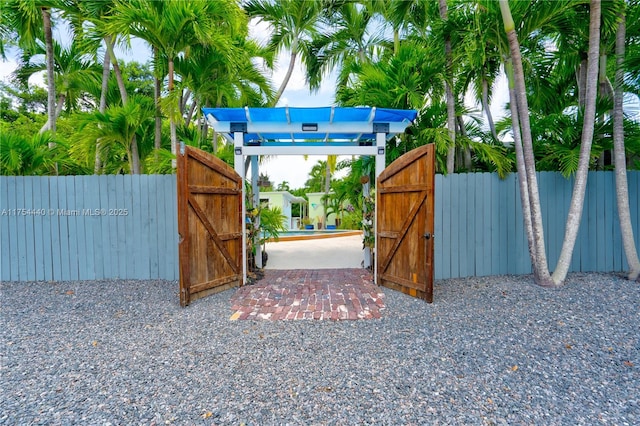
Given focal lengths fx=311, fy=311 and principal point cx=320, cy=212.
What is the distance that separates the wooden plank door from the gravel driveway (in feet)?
1.59

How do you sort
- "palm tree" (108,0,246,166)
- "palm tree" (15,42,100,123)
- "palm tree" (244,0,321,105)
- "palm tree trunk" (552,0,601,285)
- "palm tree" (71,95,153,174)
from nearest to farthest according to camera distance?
1. "palm tree trunk" (552,0,601,285)
2. "palm tree" (108,0,246,166)
3. "palm tree" (71,95,153,174)
4. "palm tree" (15,42,100,123)
5. "palm tree" (244,0,321,105)

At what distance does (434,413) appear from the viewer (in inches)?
74.4

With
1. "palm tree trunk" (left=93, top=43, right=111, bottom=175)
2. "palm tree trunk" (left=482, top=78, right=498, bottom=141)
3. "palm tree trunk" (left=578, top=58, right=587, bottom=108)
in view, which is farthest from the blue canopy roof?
"palm tree trunk" (left=578, top=58, right=587, bottom=108)

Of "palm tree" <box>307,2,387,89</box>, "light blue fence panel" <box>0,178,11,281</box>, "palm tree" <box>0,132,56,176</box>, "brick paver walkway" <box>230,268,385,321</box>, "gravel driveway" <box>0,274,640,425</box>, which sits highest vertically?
"palm tree" <box>307,2,387,89</box>

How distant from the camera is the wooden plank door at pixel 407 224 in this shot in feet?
12.9

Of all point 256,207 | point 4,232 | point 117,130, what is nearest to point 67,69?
point 117,130

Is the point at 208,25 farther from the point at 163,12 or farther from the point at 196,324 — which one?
the point at 196,324

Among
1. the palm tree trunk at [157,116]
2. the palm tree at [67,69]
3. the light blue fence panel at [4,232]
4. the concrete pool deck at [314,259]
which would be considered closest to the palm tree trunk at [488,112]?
the concrete pool deck at [314,259]

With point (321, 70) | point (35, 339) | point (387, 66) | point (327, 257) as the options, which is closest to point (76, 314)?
point (35, 339)

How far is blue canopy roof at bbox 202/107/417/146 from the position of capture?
174 inches

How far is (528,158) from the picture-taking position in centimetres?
435

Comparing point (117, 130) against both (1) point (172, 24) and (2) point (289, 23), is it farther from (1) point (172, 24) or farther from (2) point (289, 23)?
(2) point (289, 23)

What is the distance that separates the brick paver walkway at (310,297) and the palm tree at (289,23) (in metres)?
4.24

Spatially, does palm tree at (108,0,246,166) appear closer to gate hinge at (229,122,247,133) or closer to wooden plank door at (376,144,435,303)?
gate hinge at (229,122,247,133)
